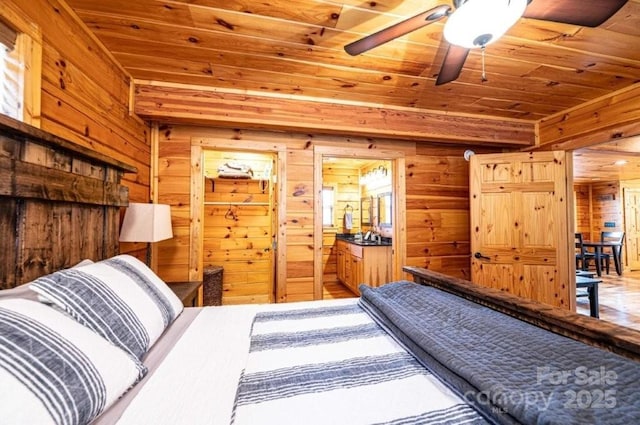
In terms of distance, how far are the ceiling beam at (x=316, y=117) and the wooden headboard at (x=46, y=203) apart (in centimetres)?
101

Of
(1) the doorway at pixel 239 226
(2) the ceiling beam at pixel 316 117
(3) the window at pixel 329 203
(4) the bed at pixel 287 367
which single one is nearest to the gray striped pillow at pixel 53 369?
(4) the bed at pixel 287 367

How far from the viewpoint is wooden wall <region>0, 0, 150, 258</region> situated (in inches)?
53.0

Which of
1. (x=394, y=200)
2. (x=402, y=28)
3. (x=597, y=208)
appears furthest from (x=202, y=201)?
(x=597, y=208)

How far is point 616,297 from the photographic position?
4254 mm

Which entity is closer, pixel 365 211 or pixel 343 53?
pixel 343 53

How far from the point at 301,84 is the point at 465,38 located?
142 centimetres

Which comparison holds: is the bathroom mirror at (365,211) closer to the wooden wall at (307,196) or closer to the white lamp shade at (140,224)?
the wooden wall at (307,196)

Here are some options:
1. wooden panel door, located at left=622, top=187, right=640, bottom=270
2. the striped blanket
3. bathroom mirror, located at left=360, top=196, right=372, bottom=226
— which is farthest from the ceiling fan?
wooden panel door, located at left=622, top=187, right=640, bottom=270

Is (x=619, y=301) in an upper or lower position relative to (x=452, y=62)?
lower

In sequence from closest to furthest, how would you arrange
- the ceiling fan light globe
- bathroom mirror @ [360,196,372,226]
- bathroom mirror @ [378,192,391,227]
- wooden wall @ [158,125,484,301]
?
the ceiling fan light globe < wooden wall @ [158,125,484,301] < bathroom mirror @ [378,192,391,227] < bathroom mirror @ [360,196,372,226]

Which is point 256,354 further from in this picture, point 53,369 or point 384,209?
point 384,209

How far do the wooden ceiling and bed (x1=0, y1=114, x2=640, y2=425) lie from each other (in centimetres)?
95

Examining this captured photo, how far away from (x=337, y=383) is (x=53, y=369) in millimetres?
727

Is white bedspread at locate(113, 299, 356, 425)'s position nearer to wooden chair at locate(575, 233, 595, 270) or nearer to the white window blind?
the white window blind
